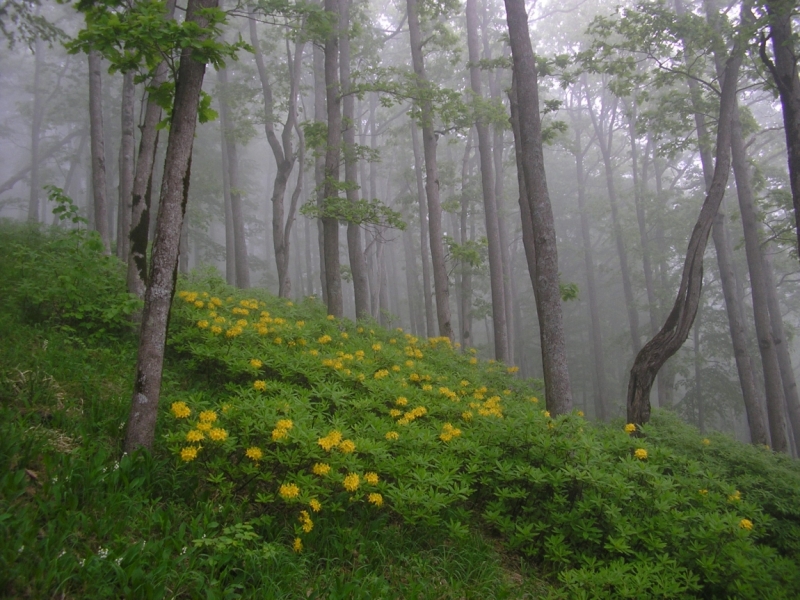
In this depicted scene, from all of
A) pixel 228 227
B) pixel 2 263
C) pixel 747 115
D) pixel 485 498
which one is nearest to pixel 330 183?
pixel 2 263

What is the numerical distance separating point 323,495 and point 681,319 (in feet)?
19.5

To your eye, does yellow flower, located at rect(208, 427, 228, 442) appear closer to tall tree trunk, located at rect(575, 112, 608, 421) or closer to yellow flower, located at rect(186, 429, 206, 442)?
yellow flower, located at rect(186, 429, 206, 442)

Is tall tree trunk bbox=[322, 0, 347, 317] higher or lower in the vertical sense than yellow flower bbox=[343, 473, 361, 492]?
higher

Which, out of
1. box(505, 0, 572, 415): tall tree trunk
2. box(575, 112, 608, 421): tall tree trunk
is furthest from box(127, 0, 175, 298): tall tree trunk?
box(575, 112, 608, 421): tall tree trunk

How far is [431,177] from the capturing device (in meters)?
10.8

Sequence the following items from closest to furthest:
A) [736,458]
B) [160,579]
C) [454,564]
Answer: [160,579], [454,564], [736,458]

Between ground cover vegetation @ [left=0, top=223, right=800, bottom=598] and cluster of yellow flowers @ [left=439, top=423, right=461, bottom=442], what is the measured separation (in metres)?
0.03

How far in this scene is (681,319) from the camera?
705cm

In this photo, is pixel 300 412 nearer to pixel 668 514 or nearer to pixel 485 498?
pixel 485 498

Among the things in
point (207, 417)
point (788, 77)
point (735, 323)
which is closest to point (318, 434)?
point (207, 417)

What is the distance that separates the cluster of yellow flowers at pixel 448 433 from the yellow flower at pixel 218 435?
6.18 feet

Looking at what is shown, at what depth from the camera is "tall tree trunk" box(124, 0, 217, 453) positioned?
373 cm

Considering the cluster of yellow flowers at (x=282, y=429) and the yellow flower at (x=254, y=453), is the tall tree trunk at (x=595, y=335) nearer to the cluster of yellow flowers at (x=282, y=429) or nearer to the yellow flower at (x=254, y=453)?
the cluster of yellow flowers at (x=282, y=429)

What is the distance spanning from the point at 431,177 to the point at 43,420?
8627 millimetres
